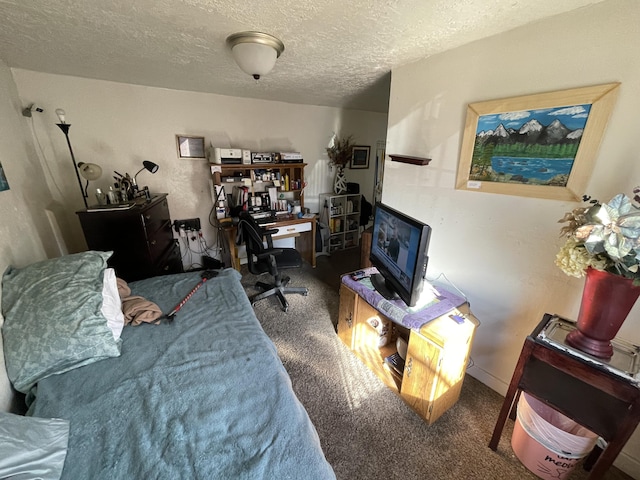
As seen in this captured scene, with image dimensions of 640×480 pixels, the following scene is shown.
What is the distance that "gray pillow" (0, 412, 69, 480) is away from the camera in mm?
685

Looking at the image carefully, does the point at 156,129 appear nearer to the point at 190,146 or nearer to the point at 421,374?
the point at 190,146

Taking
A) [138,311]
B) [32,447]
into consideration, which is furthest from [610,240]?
[138,311]

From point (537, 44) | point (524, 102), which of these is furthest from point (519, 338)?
point (537, 44)

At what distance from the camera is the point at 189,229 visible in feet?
10.2

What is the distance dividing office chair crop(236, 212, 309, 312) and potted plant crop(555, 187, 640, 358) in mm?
2008

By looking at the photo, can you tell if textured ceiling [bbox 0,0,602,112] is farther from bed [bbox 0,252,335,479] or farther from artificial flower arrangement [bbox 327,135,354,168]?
artificial flower arrangement [bbox 327,135,354,168]

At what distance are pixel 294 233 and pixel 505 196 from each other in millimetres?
2341

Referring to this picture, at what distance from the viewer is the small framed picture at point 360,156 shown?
405cm

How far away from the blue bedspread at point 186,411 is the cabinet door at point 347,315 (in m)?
0.77

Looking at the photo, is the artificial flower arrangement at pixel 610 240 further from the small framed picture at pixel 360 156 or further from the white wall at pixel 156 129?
the small framed picture at pixel 360 156

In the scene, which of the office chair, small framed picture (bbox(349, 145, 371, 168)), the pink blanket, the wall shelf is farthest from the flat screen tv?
small framed picture (bbox(349, 145, 371, 168))

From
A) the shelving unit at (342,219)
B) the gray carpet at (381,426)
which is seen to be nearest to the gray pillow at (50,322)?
the gray carpet at (381,426)

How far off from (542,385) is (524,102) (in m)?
1.40

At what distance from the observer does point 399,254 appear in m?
1.55
